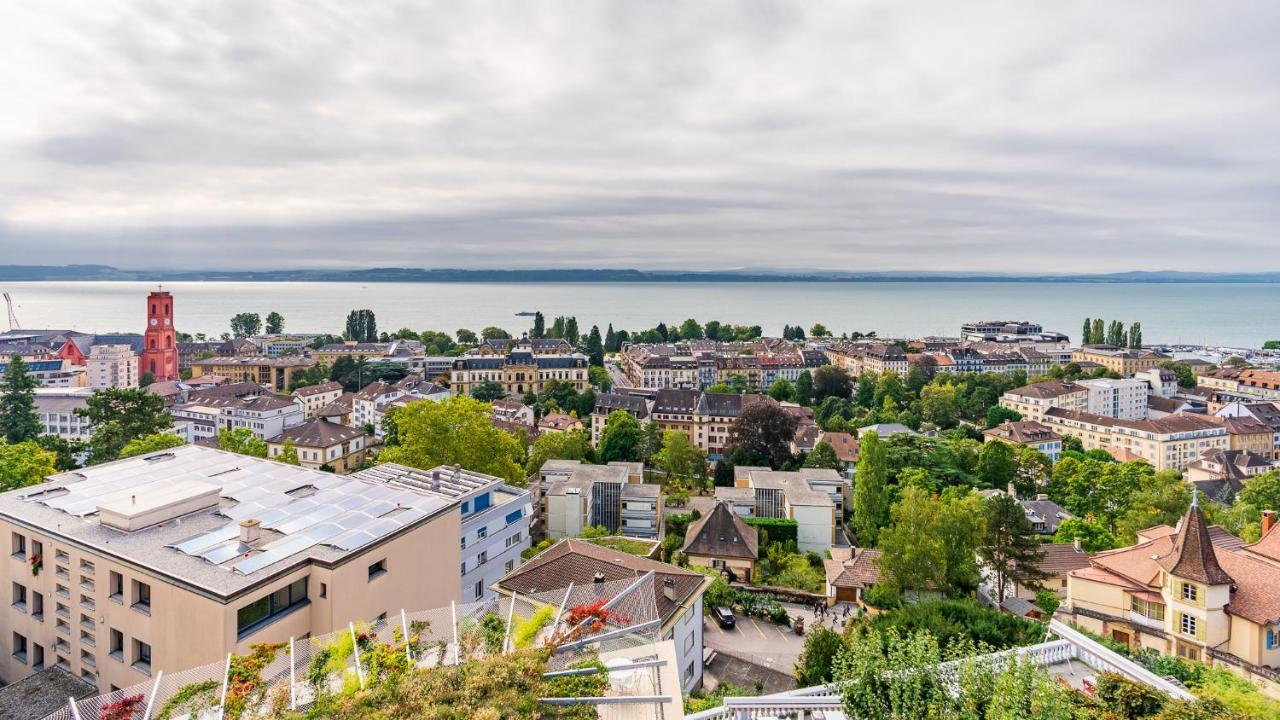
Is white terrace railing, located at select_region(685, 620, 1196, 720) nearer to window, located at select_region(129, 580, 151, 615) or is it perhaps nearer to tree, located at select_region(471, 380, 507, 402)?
window, located at select_region(129, 580, 151, 615)

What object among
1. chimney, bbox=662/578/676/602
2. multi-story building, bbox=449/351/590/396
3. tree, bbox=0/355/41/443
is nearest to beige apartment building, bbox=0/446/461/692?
chimney, bbox=662/578/676/602

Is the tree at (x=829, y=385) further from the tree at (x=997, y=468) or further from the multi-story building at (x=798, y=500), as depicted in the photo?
the multi-story building at (x=798, y=500)

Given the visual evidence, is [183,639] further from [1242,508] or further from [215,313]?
[215,313]

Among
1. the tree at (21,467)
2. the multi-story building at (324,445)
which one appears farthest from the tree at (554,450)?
the tree at (21,467)

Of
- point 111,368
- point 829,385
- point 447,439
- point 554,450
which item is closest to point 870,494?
point 554,450

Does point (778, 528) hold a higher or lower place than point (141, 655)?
lower

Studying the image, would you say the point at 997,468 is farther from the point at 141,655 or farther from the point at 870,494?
the point at 141,655
